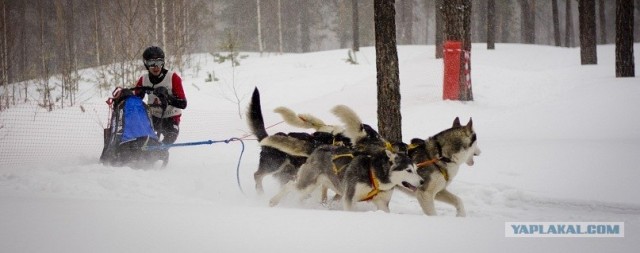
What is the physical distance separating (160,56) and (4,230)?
3.94 meters

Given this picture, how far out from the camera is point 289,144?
5.34 metres

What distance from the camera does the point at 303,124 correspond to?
5.91 m

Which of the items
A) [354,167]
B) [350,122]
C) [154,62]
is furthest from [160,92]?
[354,167]

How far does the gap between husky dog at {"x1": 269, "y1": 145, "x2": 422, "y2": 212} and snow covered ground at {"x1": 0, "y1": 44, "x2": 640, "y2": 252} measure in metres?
0.46

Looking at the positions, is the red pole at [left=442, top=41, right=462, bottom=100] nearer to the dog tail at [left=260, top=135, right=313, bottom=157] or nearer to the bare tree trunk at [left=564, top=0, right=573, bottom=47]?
the dog tail at [left=260, top=135, right=313, bottom=157]

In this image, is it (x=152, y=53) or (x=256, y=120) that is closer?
(x=256, y=120)

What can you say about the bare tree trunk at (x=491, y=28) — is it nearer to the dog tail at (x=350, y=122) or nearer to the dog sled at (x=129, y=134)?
the dog tail at (x=350, y=122)

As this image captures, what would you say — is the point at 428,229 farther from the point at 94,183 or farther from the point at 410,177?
the point at 94,183

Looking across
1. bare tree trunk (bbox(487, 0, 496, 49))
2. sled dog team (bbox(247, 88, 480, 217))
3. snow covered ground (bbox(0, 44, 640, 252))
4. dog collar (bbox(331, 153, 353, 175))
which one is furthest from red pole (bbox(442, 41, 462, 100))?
bare tree trunk (bbox(487, 0, 496, 49))

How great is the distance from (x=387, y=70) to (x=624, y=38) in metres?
8.61

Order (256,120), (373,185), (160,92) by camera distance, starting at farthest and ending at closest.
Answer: (160,92) → (256,120) → (373,185)

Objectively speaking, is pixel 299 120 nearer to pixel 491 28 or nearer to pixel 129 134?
pixel 129 134

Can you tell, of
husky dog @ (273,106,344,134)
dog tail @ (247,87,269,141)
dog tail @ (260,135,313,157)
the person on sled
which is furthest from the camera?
the person on sled

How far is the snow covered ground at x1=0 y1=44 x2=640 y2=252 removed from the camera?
283 centimetres
